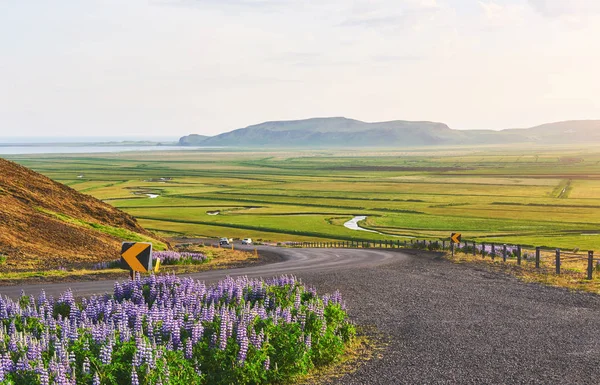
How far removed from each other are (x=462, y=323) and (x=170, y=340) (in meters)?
9.24

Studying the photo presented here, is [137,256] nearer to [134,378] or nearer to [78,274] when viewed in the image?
[134,378]

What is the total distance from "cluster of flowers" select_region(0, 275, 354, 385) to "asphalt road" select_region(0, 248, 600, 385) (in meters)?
1.53

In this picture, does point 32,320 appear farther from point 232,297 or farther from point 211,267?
point 211,267

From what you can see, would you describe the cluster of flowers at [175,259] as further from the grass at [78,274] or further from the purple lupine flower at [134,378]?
the purple lupine flower at [134,378]

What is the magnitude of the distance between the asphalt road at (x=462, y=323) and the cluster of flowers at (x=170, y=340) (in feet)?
5.02

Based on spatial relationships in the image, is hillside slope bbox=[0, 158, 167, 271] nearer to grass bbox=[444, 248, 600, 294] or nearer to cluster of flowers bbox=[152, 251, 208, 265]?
cluster of flowers bbox=[152, 251, 208, 265]

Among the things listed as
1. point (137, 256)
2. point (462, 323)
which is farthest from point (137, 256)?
point (462, 323)

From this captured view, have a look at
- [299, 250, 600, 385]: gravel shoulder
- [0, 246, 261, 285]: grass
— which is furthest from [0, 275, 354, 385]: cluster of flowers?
[0, 246, 261, 285]: grass

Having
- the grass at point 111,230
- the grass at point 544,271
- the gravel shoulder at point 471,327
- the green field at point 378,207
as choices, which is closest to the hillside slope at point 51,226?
the grass at point 111,230

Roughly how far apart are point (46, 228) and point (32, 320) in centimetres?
2433

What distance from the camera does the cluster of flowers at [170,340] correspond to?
35.9 feet

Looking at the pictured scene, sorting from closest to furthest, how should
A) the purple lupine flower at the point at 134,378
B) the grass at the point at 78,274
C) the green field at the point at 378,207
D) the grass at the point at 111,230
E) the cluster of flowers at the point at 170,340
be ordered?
the purple lupine flower at the point at 134,378 < the cluster of flowers at the point at 170,340 < the grass at the point at 78,274 < the grass at the point at 111,230 < the green field at the point at 378,207

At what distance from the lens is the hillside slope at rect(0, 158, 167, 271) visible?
33000 millimetres

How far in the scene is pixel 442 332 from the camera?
57.5ft
